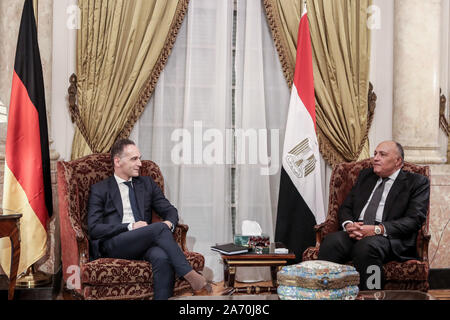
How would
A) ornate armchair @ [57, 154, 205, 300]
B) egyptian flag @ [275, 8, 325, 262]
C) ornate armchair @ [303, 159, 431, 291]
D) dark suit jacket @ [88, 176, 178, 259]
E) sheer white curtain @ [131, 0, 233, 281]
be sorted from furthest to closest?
sheer white curtain @ [131, 0, 233, 281] < egyptian flag @ [275, 8, 325, 262] < dark suit jacket @ [88, 176, 178, 259] < ornate armchair @ [303, 159, 431, 291] < ornate armchair @ [57, 154, 205, 300]

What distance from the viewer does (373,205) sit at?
4.01 m

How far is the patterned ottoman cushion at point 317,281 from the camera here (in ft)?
8.23

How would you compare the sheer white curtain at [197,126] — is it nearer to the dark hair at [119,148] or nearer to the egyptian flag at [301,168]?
the egyptian flag at [301,168]

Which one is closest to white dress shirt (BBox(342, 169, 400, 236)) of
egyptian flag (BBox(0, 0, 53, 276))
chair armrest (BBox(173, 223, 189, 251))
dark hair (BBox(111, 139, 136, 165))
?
chair armrest (BBox(173, 223, 189, 251))

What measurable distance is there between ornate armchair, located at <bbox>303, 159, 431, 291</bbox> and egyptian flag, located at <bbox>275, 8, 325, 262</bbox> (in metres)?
0.33

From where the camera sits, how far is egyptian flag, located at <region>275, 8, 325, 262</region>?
4.56 m

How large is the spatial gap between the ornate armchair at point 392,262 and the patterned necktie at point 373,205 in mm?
268

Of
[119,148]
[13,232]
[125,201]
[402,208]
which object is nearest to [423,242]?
[402,208]

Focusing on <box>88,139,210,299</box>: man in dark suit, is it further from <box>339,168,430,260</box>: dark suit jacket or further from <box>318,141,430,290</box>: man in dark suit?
<box>339,168,430,260</box>: dark suit jacket

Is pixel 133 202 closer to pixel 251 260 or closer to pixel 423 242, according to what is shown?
pixel 251 260

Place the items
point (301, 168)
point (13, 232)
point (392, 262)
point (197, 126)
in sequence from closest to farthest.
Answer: point (13, 232), point (392, 262), point (301, 168), point (197, 126)

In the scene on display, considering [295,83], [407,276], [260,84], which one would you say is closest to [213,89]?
[260,84]

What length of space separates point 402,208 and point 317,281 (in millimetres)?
1629
